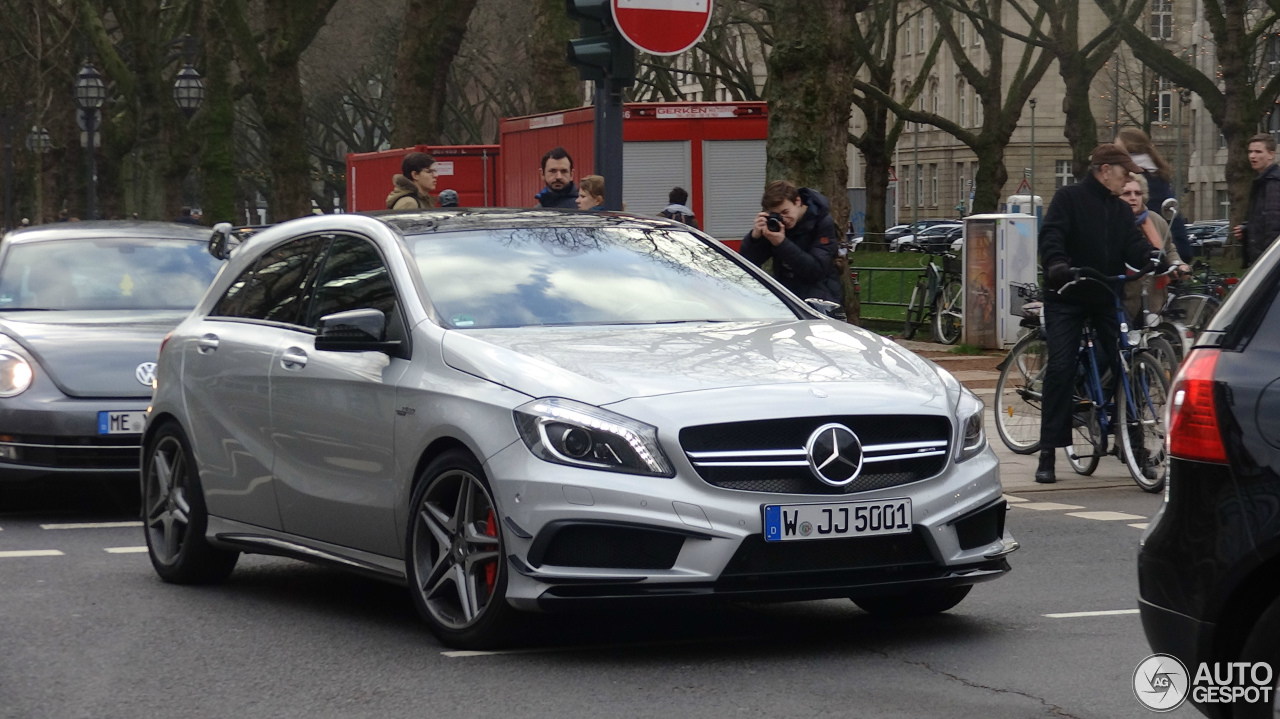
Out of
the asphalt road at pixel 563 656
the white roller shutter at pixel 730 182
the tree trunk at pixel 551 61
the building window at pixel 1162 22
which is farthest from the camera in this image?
the building window at pixel 1162 22

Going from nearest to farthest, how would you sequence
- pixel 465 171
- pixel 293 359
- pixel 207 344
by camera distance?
1. pixel 293 359
2. pixel 207 344
3. pixel 465 171

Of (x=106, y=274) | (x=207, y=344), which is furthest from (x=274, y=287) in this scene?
(x=106, y=274)

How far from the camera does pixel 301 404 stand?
287 inches

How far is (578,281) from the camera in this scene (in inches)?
285

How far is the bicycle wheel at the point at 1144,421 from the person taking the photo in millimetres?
10688

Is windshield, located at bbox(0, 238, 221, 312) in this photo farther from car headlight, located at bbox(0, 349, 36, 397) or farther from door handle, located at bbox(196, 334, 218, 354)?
door handle, located at bbox(196, 334, 218, 354)

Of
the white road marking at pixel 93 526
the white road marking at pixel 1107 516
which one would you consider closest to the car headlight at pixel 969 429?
the white road marking at pixel 1107 516

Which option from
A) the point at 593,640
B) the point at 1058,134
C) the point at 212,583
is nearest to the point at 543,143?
the point at 212,583

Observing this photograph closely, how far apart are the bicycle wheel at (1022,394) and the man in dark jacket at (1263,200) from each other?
3.00m

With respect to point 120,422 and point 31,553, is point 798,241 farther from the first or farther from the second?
point 31,553

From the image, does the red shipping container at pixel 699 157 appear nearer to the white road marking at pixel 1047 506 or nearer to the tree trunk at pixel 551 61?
the tree trunk at pixel 551 61

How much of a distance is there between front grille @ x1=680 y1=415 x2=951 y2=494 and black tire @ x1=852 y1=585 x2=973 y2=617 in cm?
80

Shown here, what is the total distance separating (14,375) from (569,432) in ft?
17.8

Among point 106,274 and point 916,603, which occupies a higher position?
point 106,274
